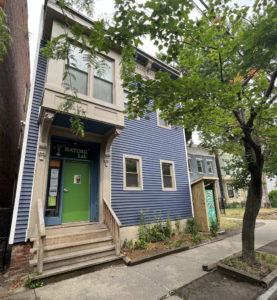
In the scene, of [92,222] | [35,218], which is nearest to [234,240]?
[92,222]

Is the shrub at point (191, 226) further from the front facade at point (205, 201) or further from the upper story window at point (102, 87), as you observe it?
the upper story window at point (102, 87)

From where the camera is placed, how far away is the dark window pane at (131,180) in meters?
7.12

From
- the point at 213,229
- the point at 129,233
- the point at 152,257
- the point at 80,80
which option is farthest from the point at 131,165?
the point at 213,229

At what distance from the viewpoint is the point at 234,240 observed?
685 cm

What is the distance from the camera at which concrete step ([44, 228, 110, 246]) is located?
461 centimetres

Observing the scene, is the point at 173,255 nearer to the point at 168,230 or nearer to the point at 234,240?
the point at 168,230

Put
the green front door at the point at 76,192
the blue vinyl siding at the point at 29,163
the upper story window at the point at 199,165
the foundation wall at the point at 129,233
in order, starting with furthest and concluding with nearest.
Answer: the upper story window at the point at 199,165
the foundation wall at the point at 129,233
the green front door at the point at 76,192
the blue vinyl siding at the point at 29,163

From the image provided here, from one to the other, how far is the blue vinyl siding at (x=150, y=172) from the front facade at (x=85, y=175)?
0.04m

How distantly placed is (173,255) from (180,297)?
229cm

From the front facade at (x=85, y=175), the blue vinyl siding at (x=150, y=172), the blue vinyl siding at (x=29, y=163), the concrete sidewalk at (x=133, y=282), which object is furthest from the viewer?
the blue vinyl siding at (x=150, y=172)

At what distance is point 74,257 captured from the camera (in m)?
4.38

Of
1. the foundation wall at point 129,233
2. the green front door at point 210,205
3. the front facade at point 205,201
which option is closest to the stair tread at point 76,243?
the foundation wall at point 129,233

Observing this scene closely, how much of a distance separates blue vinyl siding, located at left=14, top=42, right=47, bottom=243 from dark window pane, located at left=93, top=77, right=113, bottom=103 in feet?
5.80

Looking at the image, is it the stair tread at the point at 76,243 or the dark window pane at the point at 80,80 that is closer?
the stair tread at the point at 76,243
